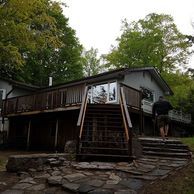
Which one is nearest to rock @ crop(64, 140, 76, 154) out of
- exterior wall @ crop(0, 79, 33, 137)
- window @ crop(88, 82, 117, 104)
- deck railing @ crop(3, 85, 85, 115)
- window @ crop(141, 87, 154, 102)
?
deck railing @ crop(3, 85, 85, 115)

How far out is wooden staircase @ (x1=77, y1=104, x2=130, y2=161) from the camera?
9336 mm

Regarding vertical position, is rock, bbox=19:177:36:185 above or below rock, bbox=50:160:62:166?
below

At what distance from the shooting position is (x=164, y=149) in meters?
10.4

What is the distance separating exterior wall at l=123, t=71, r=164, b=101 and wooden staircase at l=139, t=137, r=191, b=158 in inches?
355

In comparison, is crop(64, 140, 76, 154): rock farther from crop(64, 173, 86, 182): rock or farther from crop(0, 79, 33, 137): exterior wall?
crop(0, 79, 33, 137): exterior wall

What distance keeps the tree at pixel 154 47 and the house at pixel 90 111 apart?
5144 millimetres

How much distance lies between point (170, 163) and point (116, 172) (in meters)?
1.90

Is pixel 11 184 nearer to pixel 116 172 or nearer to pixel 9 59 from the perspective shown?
pixel 116 172

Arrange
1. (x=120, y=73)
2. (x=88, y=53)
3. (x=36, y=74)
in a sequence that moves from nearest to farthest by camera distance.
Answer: (x=120, y=73) → (x=36, y=74) → (x=88, y=53)

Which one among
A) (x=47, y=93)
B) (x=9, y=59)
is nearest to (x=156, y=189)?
(x=9, y=59)

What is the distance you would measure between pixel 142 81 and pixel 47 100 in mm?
8155

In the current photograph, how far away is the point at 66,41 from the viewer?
33.8 metres

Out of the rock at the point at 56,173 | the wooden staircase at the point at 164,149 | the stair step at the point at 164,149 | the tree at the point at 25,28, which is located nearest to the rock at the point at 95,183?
the rock at the point at 56,173

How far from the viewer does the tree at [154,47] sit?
2870cm
